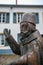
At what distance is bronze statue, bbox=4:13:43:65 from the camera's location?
2.59m

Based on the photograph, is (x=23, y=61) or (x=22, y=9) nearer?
(x=23, y=61)

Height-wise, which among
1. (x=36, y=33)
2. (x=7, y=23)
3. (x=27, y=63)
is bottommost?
(x=7, y=23)

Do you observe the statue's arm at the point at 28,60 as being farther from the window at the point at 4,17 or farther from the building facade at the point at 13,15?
the window at the point at 4,17

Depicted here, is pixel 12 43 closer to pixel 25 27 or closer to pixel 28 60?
pixel 25 27

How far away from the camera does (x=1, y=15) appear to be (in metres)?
32.5

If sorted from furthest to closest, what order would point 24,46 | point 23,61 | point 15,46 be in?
point 15,46
point 24,46
point 23,61

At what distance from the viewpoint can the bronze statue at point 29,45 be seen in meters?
2.59

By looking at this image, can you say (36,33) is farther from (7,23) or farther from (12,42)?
(7,23)

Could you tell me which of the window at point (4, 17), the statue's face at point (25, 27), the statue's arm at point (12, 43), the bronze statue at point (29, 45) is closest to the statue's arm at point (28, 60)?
the bronze statue at point (29, 45)

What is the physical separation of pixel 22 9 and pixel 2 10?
6.90 ft

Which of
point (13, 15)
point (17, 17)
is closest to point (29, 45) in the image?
point (13, 15)

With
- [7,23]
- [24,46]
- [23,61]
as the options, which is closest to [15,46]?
[24,46]

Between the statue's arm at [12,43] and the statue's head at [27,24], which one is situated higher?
the statue's head at [27,24]

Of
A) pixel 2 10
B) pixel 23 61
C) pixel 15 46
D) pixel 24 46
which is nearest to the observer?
pixel 23 61
